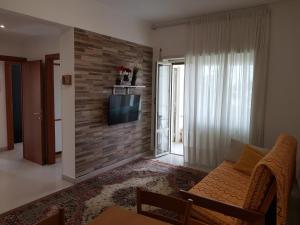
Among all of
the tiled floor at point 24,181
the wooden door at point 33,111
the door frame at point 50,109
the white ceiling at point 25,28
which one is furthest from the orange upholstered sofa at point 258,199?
the wooden door at point 33,111

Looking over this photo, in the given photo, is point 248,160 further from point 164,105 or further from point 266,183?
point 164,105

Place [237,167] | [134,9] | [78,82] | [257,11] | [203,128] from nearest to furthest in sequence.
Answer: [237,167] → [78,82] → [257,11] → [134,9] → [203,128]

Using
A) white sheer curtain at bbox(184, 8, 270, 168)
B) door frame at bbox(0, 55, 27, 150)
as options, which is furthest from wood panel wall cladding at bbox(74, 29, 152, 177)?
door frame at bbox(0, 55, 27, 150)

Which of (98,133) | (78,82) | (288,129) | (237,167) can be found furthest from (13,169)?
(288,129)

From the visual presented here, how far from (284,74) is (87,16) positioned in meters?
3.17

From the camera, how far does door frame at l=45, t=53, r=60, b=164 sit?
14.8 ft

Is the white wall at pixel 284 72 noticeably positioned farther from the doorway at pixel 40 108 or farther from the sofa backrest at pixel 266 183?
the doorway at pixel 40 108

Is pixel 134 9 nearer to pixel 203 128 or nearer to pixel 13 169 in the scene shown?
pixel 203 128

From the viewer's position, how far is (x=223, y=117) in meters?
4.14

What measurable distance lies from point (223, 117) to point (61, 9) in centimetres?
305

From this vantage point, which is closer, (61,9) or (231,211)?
(231,211)

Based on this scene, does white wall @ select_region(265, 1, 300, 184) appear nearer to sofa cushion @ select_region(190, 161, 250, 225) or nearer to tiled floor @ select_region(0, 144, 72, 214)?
sofa cushion @ select_region(190, 161, 250, 225)

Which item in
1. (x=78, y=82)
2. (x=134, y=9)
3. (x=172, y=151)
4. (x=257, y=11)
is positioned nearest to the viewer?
(x=78, y=82)

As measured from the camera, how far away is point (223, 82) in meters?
4.07
